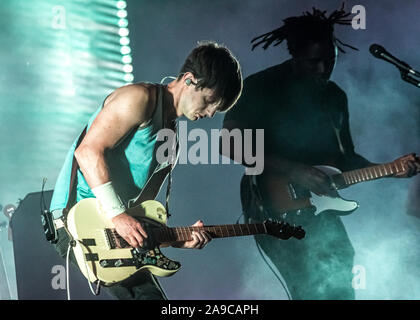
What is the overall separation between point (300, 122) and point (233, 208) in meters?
0.68

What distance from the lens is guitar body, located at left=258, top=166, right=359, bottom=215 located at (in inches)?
129

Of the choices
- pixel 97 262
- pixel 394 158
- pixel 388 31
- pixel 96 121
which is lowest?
pixel 97 262

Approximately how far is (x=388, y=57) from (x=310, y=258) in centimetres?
133

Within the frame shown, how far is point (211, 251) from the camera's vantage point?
335cm

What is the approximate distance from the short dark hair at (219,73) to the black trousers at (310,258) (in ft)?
2.05

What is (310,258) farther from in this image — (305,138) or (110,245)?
(110,245)

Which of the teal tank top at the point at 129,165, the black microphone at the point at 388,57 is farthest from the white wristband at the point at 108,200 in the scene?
the black microphone at the point at 388,57

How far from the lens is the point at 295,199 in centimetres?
330

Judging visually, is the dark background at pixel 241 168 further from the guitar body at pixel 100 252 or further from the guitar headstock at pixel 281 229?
the guitar body at pixel 100 252

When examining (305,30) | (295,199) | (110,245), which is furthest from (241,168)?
(110,245)

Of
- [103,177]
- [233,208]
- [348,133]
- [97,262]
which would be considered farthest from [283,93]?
[97,262]

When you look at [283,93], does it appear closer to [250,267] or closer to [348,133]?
[348,133]

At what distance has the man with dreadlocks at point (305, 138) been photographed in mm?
3363

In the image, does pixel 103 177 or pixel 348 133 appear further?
pixel 348 133
